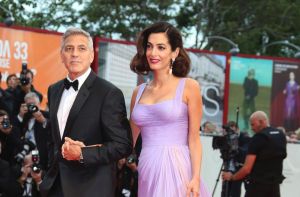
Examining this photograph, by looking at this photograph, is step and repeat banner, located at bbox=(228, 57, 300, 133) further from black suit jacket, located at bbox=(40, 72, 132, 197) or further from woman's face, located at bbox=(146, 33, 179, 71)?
black suit jacket, located at bbox=(40, 72, 132, 197)

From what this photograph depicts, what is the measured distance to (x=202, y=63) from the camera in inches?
507

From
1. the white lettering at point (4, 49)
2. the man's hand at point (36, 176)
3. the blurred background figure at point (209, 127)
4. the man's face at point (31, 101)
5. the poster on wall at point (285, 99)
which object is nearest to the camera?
the man's hand at point (36, 176)

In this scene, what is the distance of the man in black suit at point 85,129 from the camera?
3955mm

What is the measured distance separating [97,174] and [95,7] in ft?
91.6

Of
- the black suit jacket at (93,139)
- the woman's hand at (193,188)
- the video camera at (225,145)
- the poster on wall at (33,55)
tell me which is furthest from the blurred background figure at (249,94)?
the black suit jacket at (93,139)

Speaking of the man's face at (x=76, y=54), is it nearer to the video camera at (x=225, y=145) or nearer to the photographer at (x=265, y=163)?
the photographer at (x=265, y=163)

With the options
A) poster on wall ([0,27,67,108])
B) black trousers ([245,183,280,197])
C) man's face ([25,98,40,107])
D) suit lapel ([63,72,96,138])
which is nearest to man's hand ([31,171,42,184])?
man's face ([25,98,40,107])

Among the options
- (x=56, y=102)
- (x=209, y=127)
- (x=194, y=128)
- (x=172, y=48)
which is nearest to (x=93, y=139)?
(x=56, y=102)

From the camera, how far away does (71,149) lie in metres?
3.81

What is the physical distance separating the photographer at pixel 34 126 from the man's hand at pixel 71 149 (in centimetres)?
488

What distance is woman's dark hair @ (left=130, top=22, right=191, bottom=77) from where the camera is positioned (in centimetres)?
450

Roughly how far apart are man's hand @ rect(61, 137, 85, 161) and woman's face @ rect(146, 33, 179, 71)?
0.92 m

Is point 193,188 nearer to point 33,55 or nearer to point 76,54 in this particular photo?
point 76,54

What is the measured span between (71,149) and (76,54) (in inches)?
23.4
